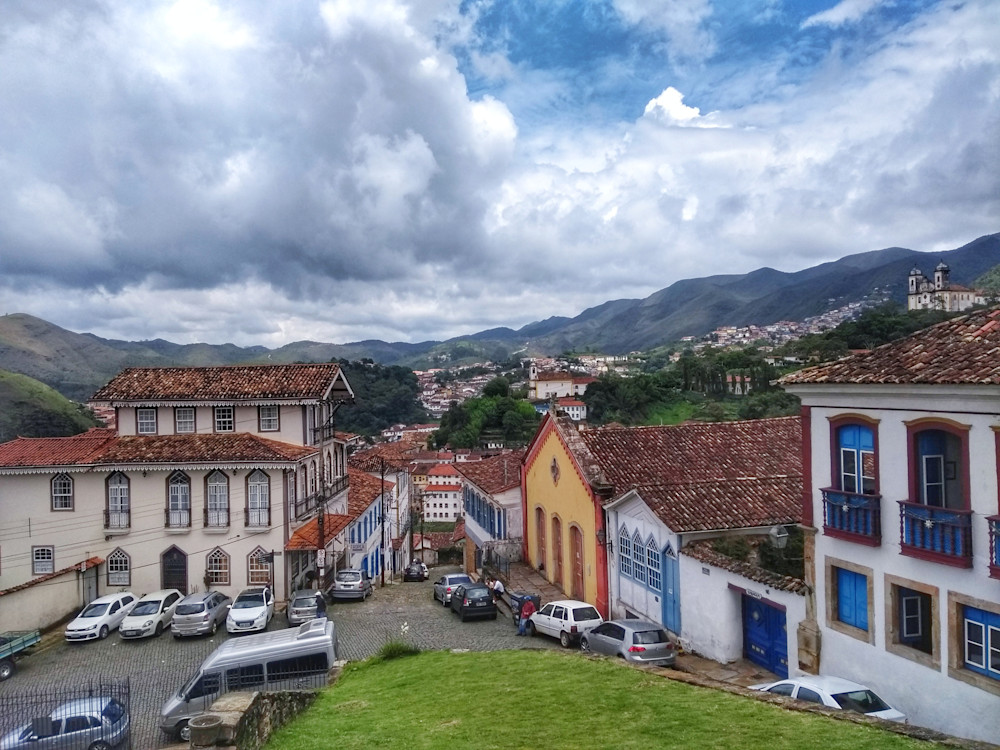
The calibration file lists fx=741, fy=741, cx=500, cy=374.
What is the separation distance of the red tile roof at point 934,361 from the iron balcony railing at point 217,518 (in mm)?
21297

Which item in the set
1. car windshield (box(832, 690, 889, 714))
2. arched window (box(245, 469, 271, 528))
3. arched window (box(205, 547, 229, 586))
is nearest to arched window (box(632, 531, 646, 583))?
car windshield (box(832, 690, 889, 714))

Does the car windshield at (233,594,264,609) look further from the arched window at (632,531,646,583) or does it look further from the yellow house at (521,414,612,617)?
the arched window at (632,531,646,583)

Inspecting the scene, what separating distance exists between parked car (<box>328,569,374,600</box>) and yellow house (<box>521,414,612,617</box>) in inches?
265

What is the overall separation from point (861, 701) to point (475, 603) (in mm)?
13726

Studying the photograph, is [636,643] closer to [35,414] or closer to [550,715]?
[550,715]

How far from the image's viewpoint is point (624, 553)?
859 inches

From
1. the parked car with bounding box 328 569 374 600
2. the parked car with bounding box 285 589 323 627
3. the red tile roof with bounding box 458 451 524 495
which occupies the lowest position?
the parked car with bounding box 328 569 374 600

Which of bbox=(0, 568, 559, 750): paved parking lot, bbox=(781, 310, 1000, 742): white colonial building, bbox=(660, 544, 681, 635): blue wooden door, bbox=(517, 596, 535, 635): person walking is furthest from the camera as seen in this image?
bbox=(517, 596, 535, 635): person walking

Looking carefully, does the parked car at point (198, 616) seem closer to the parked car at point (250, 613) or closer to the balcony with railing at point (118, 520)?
the parked car at point (250, 613)

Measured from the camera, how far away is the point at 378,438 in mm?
137500

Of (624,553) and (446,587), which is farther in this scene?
(446,587)

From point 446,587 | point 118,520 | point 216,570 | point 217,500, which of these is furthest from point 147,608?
point 446,587

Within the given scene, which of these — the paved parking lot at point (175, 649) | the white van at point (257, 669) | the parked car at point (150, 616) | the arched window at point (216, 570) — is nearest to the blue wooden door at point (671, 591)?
the paved parking lot at point (175, 649)

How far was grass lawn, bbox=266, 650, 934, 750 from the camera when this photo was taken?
9422mm
